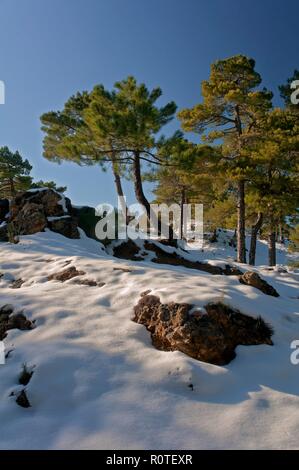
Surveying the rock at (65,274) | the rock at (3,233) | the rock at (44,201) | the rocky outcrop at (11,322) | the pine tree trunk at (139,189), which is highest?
the pine tree trunk at (139,189)

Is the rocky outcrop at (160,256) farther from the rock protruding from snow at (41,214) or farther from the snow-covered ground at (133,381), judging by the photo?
the snow-covered ground at (133,381)

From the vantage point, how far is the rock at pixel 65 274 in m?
6.28

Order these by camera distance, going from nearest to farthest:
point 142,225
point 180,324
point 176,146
Result: point 180,324 → point 176,146 → point 142,225

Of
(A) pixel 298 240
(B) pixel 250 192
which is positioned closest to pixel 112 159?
(B) pixel 250 192

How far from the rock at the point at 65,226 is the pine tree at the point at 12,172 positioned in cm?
1339

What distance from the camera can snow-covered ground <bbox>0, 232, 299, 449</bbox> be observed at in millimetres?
2672

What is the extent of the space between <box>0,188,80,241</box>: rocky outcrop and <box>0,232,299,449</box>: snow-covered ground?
5.94m

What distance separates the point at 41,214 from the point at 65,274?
225 inches

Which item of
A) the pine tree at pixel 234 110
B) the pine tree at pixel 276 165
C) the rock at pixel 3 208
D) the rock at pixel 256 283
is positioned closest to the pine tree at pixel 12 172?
the rock at pixel 3 208

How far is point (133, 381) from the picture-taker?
3328 millimetres

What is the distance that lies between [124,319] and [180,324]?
900mm

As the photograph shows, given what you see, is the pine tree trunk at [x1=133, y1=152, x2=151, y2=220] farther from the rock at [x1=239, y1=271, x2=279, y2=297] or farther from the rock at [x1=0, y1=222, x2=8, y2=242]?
the rock at [x1=239, y1=271, x2=279, y2=297]
